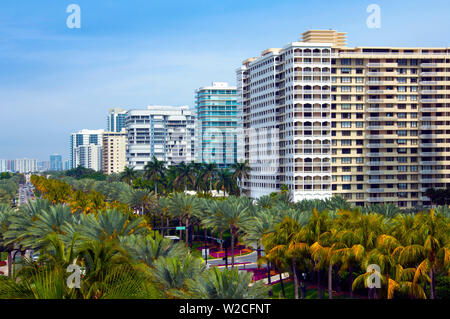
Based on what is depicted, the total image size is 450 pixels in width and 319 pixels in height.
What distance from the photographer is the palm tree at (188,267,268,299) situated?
84.8 ft

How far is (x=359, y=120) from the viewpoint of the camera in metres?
155

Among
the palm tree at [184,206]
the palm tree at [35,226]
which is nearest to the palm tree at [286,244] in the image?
the palm tree at [35,226]

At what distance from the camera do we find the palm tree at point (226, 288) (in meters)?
25.9

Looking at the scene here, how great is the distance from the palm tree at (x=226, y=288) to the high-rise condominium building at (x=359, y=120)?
122492 mm

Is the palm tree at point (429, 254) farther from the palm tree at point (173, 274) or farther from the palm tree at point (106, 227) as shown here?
the palm tree at point (106, 227)

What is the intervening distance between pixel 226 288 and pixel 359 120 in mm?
135425

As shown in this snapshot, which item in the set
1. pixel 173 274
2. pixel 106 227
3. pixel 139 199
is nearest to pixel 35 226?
pixel 106 227

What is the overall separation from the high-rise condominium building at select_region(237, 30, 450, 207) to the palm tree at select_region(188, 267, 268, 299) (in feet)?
402

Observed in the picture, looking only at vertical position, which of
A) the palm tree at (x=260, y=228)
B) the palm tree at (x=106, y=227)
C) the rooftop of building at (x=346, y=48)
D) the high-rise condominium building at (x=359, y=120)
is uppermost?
the rooftop of building at (x=346, y=48)

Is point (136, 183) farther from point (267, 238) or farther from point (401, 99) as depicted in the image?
point (267, 238)

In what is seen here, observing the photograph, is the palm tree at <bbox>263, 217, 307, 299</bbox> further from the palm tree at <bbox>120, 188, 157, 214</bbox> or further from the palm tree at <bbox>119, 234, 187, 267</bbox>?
the palm tree at <bbox>120, 188, 157, 214</bbox>

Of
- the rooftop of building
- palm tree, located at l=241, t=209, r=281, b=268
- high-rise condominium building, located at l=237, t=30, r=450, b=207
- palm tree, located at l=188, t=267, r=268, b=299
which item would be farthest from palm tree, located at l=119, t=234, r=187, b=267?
the rooftop of building

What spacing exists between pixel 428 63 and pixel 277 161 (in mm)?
52867
